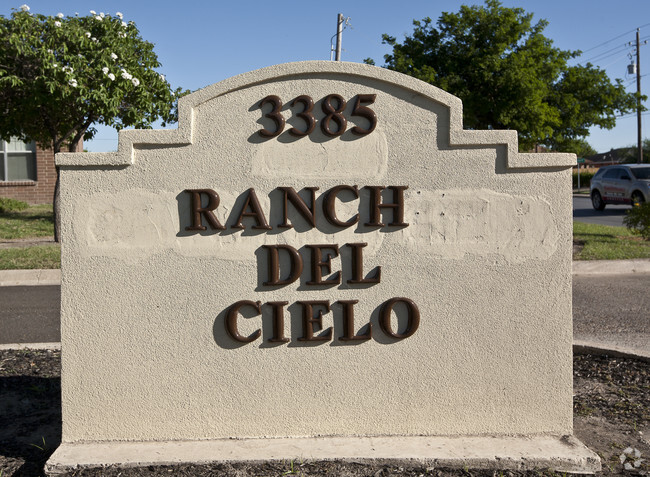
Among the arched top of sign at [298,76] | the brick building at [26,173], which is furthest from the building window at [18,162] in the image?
the arched top of sign at [298,76]

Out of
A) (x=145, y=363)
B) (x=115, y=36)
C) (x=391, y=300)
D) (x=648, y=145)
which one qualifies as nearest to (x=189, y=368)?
(x=145, y=363)

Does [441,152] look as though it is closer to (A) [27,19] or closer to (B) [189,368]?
(B) [189,368]

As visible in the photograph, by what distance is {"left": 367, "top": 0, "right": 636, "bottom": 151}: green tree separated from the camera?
22.3 meters

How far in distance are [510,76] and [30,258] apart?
619 inches

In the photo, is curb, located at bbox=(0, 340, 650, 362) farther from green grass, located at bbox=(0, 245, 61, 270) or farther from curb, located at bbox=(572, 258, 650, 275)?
curb, located at bbox=(572, 258, 650, 275)

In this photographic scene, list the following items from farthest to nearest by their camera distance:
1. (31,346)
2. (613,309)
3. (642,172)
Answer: (642,172)
(613,309)
(31,346)

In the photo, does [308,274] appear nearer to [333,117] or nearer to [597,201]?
[333,117]

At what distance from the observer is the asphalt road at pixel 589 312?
7168mm

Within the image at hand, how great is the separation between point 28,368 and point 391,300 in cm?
357

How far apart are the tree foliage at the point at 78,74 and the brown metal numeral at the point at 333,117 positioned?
9784mm

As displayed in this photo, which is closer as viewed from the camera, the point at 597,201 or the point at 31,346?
the point at 31,346

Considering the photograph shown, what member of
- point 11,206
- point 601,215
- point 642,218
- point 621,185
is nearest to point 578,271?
point 642,218

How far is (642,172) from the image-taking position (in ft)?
81.0

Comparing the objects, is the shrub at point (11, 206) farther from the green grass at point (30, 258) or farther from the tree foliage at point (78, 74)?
the green grass at point (30, 258)
